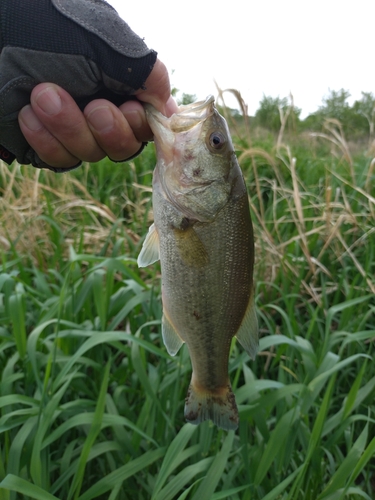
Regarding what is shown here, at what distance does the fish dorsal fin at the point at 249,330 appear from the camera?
1.52 m

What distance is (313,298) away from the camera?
2959mm

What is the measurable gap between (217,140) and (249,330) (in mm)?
654

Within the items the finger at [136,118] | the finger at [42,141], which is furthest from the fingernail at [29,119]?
the finger at [136,118]

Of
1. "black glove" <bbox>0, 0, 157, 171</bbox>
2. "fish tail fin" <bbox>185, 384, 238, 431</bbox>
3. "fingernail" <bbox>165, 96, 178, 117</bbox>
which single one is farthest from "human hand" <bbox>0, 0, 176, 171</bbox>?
"fish tail fin" <bbox>185, 384, 238, 431</bbox>

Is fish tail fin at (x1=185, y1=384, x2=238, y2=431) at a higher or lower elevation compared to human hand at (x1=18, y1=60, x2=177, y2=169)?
lower

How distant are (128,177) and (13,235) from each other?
4.80 ft

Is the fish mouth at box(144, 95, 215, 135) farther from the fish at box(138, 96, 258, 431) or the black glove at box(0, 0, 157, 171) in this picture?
the black glove at box(0, 0, 157, 171)

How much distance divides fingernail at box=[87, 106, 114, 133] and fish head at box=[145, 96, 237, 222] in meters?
0.14

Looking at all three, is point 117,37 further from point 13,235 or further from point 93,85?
point 13,235

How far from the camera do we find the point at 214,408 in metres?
1.52

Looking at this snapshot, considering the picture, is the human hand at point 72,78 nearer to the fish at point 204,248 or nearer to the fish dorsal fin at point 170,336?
the fish at point 204,248

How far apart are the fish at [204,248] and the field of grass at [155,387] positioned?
15.1 inches

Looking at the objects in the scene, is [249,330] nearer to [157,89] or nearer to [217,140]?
[217,140]

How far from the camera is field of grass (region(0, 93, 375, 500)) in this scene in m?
1.71
